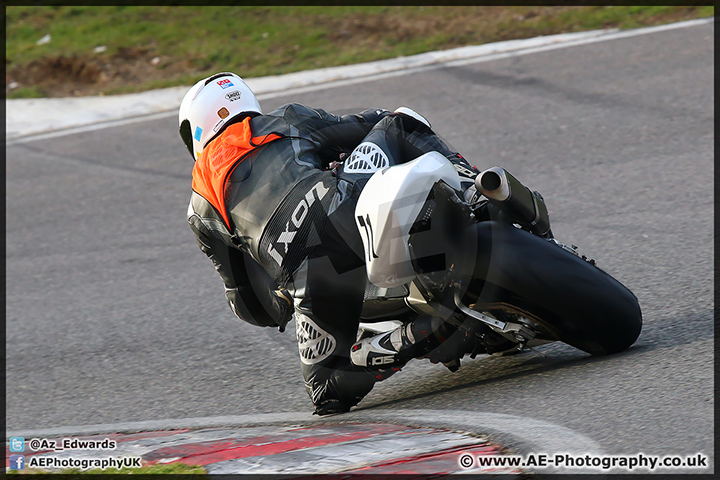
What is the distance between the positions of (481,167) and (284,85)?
320cm

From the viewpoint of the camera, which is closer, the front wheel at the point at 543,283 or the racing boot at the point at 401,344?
the front wheel at the point at 543,283

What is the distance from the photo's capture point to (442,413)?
10.7 feet

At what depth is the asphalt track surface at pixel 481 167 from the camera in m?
3.25

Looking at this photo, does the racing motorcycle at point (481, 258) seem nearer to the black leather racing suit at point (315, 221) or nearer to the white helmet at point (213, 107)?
the black leather racing suit at point (315, 221)

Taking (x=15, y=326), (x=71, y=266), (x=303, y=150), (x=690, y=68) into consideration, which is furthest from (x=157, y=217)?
(x=690, y=68)

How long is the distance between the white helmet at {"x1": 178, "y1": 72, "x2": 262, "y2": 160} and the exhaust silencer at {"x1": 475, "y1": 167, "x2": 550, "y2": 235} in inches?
45.3

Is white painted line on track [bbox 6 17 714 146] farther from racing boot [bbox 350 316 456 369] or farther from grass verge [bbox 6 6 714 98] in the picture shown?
racing boot [bbox 350 316 456 369]

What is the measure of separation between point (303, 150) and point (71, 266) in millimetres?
3241

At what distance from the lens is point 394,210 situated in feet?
9.73

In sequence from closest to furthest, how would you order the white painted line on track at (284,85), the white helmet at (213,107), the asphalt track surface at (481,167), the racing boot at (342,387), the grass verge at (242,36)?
1. the asphalt track surface at (481,167)
2. the racing boot at (342,387)
3. the white helmet at (213,107)
4. the white painted line on track at (284,85)
5. the grass verge at (242,36)

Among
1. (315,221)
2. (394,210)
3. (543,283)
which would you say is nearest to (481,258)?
(543,283)

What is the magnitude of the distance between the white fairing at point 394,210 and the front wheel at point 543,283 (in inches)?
9.3

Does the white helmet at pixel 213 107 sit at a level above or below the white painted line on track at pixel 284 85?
above

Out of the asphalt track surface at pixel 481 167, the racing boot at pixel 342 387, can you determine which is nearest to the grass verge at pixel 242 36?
the asphalt track surface at pixel 481 167
